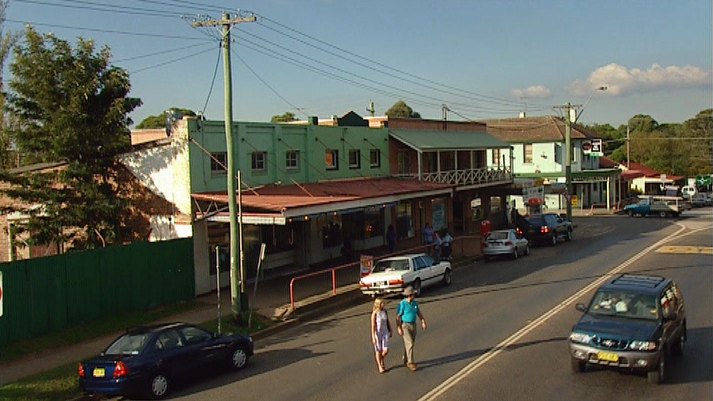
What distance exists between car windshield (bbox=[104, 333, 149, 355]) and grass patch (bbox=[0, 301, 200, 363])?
4.19m

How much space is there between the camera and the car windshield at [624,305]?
13.2m

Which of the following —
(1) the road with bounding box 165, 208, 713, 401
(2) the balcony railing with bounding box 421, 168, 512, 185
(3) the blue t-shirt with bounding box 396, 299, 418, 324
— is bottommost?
(1) the road with bounding box 165, 208, 713, 401

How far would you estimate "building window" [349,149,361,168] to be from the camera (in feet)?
112

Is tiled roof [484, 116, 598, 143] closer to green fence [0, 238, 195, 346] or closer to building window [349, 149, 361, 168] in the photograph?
building window [349, 149, 361, 168]

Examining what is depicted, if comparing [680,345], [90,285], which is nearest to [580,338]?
[680,345]

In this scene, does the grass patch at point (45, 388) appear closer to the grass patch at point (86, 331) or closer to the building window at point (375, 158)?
the grass patch at point (86, 331)

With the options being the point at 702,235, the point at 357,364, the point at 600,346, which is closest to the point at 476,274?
the point at 357,364

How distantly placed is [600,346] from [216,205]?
1450cm

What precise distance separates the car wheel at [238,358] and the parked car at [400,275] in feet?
26.5

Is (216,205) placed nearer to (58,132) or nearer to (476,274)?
(58,132)

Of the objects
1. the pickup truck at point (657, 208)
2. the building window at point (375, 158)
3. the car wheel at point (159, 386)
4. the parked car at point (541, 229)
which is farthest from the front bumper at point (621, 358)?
the pickup truck at point (657, 208)

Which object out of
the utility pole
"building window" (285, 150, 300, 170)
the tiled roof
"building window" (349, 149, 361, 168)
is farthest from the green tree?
the tiled roof

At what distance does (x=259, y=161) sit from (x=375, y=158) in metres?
9.70

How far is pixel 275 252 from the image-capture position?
2881 cm
